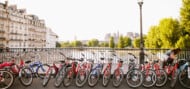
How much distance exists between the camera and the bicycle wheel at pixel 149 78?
31.9 feet

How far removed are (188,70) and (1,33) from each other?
6875 cm

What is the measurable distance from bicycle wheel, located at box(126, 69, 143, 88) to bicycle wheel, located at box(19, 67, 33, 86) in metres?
3.65

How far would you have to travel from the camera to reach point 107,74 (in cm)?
997

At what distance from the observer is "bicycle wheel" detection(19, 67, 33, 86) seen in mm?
9773

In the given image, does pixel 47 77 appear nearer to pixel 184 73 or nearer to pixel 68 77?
pixel 68 77

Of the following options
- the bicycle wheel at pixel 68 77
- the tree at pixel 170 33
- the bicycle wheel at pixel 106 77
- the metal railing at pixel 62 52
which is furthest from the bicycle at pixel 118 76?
the tree at pixel 170 33

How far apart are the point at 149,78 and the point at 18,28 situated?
259 feet

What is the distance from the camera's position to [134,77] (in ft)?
32.0

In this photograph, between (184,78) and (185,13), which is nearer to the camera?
(184,78)

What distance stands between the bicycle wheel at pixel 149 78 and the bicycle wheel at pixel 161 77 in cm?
24

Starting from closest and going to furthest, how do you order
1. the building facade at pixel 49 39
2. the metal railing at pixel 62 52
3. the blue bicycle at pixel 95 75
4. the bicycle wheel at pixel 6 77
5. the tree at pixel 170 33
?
the bicycle wheel at pixel 6 77, the blue bicycle at pixel 95 75, the metal railing at pixel 62 52, the tree at pixel 170 33, the building facade at pixel 49 39

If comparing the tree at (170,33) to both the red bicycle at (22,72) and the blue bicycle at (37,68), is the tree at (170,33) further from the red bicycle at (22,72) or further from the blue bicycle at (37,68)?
the red bicycle at (22,72)

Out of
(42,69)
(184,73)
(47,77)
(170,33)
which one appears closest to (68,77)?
(47,77)

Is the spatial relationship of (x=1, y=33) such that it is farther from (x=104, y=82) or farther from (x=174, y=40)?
(x=104, y=82)
